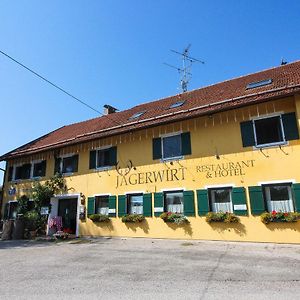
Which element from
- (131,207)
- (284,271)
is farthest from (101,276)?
(131,207)

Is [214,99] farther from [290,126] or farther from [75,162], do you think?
[75,162]

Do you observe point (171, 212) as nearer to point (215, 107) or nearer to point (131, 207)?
point (131, 207)

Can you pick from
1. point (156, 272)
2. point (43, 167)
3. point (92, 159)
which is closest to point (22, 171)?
point (43, 167)

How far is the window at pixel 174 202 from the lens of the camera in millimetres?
13062

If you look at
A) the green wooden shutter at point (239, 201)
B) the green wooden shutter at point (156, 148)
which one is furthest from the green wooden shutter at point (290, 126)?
the green wooden shutter at point (156, 148)

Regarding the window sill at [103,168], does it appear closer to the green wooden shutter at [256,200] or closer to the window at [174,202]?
the window at [174,202]

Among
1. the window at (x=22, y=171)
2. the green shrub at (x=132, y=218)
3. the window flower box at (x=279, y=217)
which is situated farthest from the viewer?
the window at (x=22, y=171)

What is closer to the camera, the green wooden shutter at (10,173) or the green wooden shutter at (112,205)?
the green wooden shutter at (112,205)

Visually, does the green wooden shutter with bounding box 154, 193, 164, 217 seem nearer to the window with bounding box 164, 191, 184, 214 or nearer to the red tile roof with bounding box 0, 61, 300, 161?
the window with bounding box 164, 191, 184, 214

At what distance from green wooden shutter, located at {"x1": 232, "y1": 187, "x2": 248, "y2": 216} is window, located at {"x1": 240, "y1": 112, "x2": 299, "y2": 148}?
185 cm

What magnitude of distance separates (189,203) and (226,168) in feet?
6.97

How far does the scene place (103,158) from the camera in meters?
16.1

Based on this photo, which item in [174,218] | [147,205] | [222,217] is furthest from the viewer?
[147,205]

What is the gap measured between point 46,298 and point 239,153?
887cm
